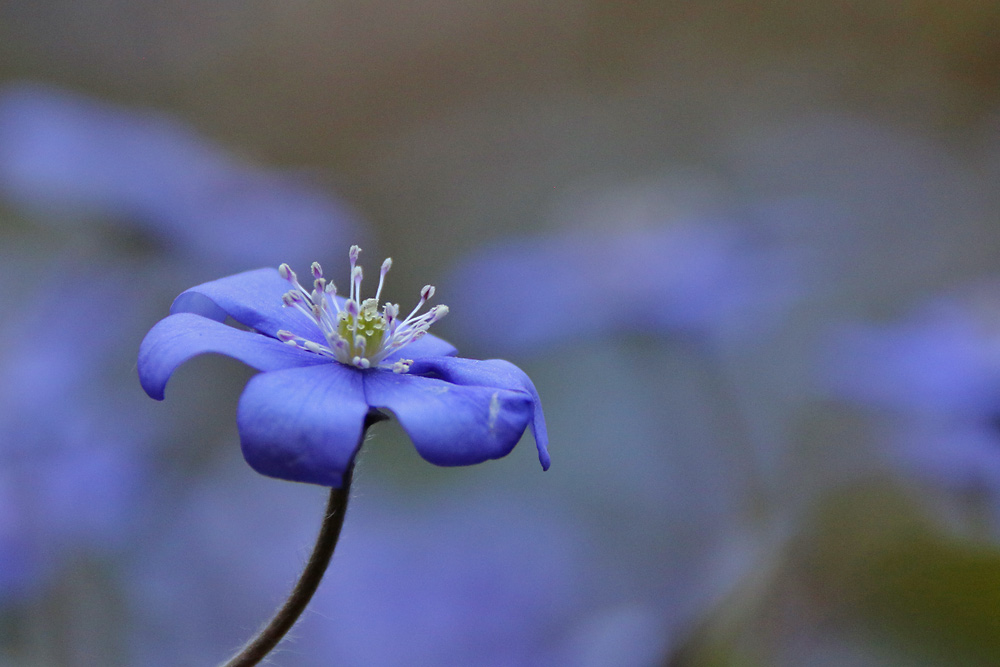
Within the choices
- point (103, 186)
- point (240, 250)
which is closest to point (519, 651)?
point (240, 250)

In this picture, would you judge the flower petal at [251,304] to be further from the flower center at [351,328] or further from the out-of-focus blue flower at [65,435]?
the out-of-focus blue flower at [65,435]

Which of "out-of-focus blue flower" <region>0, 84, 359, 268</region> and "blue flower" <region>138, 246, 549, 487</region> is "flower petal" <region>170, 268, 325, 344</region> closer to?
"blue flower" <region>138, 246, 549, 487</region>

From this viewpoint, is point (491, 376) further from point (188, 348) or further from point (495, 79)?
point (495, 79)

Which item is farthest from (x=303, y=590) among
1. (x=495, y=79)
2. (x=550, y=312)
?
(x=495, y=79)

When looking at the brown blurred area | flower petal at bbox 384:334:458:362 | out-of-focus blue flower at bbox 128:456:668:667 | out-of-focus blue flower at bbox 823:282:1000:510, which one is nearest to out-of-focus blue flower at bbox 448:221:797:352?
out-of-focus blue flower at bbox 823:282:1000:510

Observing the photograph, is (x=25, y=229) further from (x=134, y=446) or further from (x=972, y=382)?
(x=972, y=382)

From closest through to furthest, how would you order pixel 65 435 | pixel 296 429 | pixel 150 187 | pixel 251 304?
pixel 296 429, pixel 251 304, pixel 65 435, pixel 150 187

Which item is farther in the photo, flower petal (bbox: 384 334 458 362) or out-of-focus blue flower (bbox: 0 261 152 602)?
out-of-focus blue flower (bbox: 0 261 152 602)
